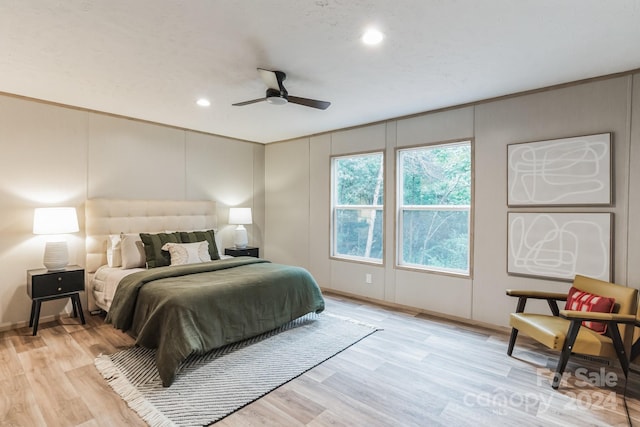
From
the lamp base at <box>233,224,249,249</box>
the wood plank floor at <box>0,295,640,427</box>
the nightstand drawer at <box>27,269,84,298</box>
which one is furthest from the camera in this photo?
the lamp base at <box>233,224,249,249</box>

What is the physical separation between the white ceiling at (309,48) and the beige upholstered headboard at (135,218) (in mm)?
1313

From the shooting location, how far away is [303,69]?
2895 mm

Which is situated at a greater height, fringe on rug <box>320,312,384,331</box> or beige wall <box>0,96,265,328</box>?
beige wall <box>0,96,265,328</box>

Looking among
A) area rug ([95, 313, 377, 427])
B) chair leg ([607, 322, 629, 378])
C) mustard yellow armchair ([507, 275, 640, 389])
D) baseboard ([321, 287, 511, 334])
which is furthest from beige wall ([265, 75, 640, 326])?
area rug ([95, 313, 377, 427])

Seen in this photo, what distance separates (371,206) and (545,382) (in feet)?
9.42

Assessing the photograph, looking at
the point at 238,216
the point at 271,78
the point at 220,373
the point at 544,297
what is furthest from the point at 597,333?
the point at 238,216

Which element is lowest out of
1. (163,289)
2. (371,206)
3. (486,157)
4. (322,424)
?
(322,424)

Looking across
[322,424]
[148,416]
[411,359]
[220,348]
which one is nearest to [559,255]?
[411,359]

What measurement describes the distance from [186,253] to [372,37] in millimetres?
3239

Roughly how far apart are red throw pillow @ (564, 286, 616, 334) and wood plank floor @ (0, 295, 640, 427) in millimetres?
419

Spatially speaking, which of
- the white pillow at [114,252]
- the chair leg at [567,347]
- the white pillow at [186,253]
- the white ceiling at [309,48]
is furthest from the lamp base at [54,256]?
the chair leg at [567,347]

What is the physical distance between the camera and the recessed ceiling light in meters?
2.29

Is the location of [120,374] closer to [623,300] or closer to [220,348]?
[220,348]

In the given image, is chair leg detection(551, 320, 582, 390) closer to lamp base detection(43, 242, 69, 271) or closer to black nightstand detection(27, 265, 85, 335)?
black nightstand detection(27, 265, 85, 335)
